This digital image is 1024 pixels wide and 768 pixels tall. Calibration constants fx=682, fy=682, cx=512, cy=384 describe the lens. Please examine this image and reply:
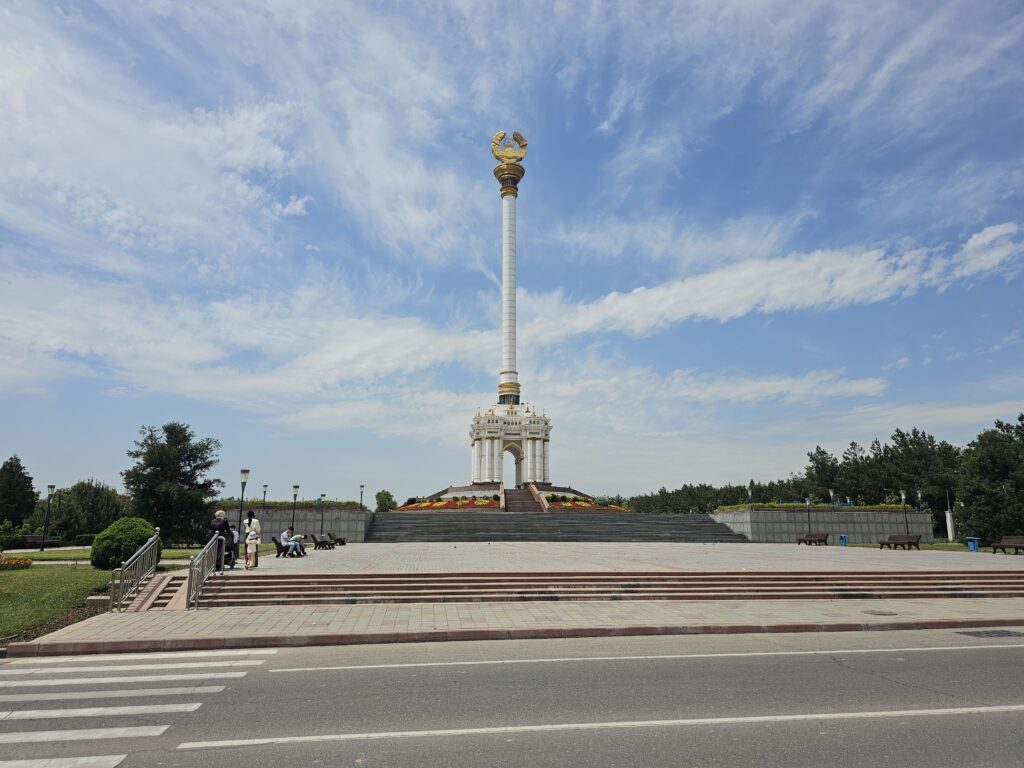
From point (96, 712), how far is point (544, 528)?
36.1 m

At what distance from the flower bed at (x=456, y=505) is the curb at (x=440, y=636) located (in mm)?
39295

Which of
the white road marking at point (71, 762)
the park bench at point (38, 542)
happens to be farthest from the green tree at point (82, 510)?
the white road marking at point (71, 762)

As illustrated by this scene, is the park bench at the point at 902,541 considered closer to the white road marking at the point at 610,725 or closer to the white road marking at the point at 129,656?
the white road marking at the point at 610,725

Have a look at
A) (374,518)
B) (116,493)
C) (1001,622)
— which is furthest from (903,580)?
(116,493)

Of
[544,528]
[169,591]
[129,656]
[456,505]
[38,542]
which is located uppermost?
[456,505]

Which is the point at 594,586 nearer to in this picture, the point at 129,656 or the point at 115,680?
the point at 129,656

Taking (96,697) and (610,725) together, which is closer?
(610,725)

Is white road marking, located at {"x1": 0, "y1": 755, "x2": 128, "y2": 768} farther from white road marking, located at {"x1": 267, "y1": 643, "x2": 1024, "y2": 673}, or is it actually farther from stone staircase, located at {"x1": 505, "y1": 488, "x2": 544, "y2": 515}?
stone staircase, located at {"x1": 505, "y1": 488, "x2": 544, "y2": 515}

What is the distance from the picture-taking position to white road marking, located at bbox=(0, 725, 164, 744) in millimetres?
6582

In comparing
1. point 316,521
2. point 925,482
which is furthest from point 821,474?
point 316,521

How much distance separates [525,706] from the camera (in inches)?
301

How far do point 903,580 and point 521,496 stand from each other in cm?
4121

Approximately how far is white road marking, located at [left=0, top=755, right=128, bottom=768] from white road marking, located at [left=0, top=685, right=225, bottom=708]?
227cm

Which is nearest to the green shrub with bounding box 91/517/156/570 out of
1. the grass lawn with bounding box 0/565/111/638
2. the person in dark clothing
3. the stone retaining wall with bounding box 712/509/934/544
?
the grass lawn with bounding box 0/565/111/638
